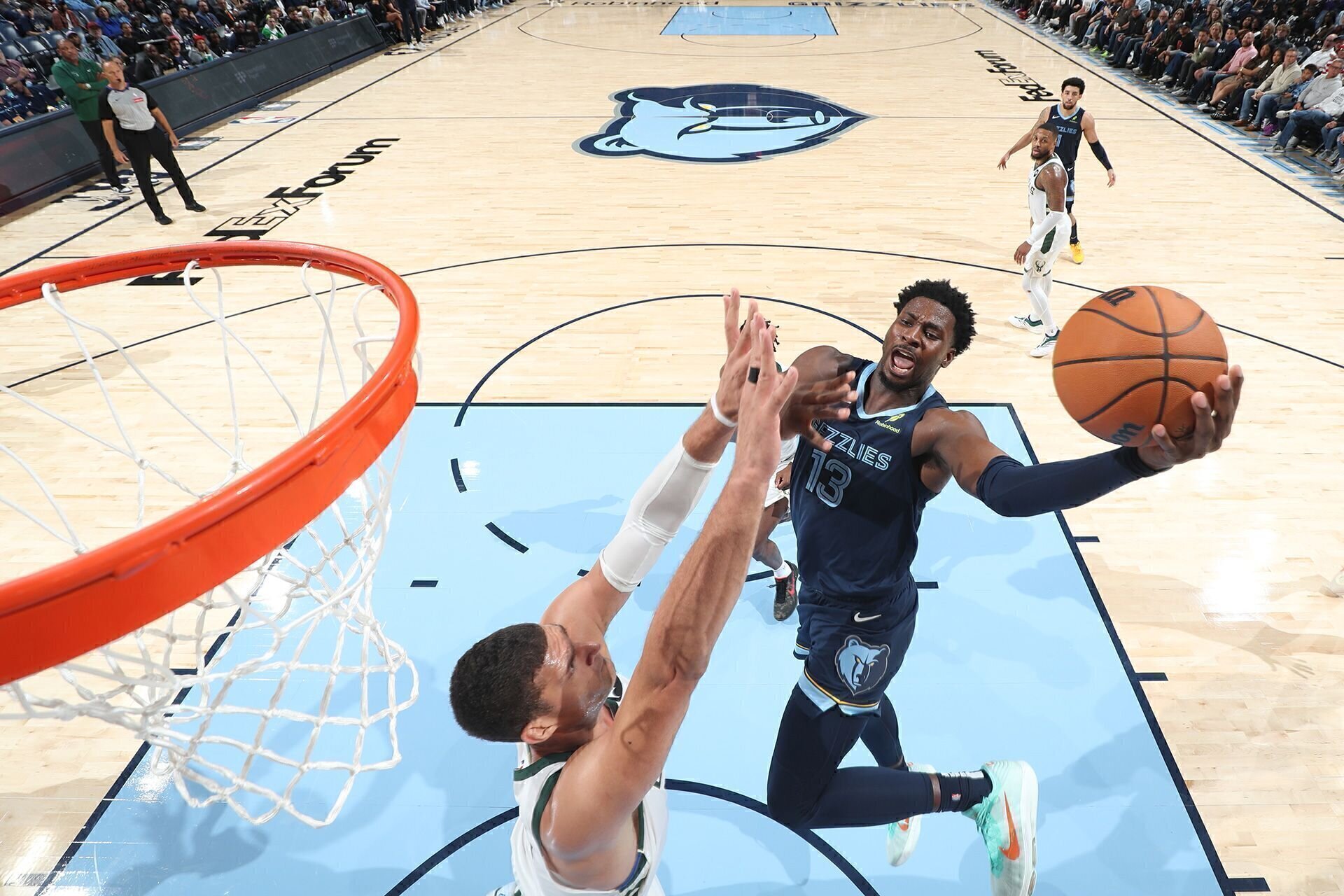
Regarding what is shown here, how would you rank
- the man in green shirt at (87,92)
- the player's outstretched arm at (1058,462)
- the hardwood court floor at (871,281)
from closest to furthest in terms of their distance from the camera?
the player's outstretched arm at (1058,462), the hardwood court floor at (871,281), the man in green shirt at (87,92)

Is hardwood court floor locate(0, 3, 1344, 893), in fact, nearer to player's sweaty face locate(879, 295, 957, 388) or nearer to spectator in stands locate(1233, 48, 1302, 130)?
spectator in stands locate(1233, 48, 1302, 130)

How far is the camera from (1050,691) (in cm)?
368

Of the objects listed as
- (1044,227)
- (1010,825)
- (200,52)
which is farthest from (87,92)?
(1010,825)

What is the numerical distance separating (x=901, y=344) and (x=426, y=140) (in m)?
11.0

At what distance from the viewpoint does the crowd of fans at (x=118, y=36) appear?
1096 centimetres

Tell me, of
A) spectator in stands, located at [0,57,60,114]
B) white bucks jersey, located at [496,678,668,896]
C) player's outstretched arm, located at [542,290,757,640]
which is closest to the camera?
white bucks jersey, located at [496,678,668,896]

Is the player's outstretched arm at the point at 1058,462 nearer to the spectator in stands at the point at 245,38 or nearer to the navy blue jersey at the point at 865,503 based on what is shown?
the navy blue jersey at the point at 865,503

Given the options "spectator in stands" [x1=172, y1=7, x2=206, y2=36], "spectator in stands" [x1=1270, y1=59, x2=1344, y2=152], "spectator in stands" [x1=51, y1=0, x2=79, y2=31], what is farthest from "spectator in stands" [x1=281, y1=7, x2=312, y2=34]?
"spectator in stands" [x1=1270, y1=59, x2=1344, y2=152]

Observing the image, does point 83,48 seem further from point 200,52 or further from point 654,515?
point 654,515

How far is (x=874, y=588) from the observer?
2666 mm

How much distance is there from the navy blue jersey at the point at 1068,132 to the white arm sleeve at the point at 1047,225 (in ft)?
2.07

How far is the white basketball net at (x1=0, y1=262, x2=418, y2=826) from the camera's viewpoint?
2377mm

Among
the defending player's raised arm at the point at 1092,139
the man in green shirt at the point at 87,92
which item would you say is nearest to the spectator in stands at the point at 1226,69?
the defending player's raised arm at the point at 1092,139

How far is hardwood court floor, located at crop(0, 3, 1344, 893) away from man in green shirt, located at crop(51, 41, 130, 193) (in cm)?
54
